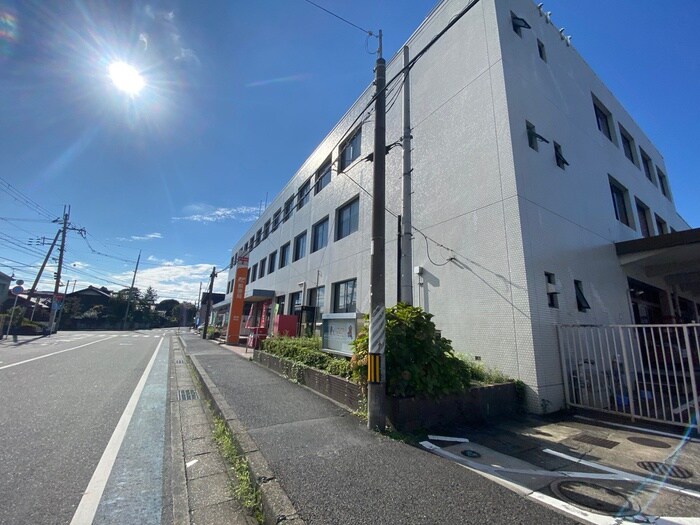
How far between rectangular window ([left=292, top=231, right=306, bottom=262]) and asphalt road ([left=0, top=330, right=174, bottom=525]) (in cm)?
1165

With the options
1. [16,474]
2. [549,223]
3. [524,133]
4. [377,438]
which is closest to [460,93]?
[524,133]

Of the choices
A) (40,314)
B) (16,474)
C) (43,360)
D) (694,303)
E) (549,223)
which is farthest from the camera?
(40,314)

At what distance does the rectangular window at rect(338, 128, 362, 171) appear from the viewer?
14570 mm

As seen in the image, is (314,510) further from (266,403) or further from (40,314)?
(40,314)

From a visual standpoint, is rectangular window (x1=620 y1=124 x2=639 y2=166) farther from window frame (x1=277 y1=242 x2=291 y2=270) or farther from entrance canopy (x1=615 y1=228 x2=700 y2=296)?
window frame (x1=277 y1=242 x2=291 y2=270)

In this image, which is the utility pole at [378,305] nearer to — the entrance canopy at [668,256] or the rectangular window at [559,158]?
the rectangular window at [559,158]

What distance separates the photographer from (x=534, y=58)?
9.62 metres

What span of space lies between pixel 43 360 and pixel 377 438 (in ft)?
44.6

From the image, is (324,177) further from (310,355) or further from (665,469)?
(665,469)

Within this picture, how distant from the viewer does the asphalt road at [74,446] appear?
9.52 ft

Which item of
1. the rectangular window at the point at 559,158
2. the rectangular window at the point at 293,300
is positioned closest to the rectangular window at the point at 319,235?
the rectangular window at the point at 293,300

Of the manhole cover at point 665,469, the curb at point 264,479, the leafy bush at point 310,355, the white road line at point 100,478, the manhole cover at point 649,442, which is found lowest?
the white road line at point 100,478

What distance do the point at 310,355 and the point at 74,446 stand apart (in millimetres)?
5288

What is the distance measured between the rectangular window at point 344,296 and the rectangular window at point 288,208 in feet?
29.3
